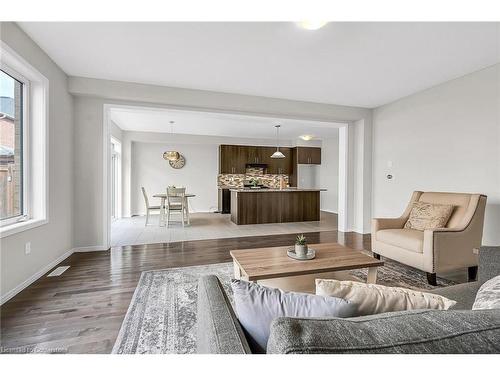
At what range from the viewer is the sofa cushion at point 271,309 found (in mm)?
671

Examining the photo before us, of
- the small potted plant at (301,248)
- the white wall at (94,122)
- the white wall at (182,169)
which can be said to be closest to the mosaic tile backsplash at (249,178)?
the white wall at (182,169)

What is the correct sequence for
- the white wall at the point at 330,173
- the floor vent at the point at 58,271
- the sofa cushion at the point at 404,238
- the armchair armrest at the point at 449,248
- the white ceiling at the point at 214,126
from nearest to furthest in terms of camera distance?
the armchair armrest at the point at 449,248 < the sofa cushion at the point at 404,238 < the floor vent at the point at 58,271 < the white ceiling at the point at 214,126 < the white wall at the point at 330,173

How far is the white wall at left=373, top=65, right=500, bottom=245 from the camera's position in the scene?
2.90 meters

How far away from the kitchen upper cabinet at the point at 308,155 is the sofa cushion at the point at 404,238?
5.55m

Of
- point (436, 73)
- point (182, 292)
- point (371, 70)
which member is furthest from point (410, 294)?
point (436, 73)

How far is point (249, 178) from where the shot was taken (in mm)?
8391

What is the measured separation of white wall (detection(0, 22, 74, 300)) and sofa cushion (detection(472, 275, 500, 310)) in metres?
3.05

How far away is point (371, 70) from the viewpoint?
300 centimetres

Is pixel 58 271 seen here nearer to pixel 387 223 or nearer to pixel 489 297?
pixel 489 297

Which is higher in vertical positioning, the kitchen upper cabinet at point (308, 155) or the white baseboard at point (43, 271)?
the kitchen upper cabinet at point (308, 155)

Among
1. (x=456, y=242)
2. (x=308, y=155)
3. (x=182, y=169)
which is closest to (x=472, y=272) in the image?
(x=456, y=242)

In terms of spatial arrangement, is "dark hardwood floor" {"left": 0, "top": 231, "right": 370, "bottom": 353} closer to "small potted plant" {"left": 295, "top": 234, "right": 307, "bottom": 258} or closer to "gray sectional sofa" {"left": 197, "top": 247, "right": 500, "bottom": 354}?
"small potted plant" {"left": 295, "top": 234, "right": 307, "bottom": 258}

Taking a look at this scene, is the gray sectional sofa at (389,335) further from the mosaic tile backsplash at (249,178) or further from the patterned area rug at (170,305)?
the mosaic tile backsplash at (249,178)
